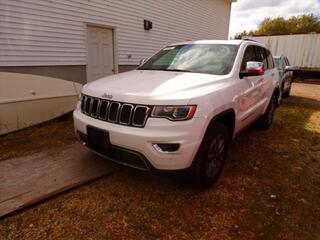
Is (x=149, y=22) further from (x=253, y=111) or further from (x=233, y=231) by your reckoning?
(x=233, y=231)

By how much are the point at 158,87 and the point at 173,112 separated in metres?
0.43

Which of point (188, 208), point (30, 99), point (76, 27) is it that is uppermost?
point (76, 27)

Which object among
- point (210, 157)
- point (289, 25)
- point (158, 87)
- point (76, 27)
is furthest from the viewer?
point (289, 25)

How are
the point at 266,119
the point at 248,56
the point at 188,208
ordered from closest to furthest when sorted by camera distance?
the point at 188,208 → the point at 248,56 → the point at 266,119

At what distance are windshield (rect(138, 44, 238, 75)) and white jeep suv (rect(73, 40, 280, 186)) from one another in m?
0.01

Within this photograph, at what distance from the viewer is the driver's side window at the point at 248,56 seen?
11.5ft

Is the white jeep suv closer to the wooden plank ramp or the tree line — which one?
the wooden plank ramp

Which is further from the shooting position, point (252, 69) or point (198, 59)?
point (198, 59)

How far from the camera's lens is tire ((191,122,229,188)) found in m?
2.52

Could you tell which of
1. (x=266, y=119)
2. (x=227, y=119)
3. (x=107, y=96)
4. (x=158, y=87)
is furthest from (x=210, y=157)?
(x=266, y=119)

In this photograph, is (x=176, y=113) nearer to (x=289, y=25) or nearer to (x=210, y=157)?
(x=210, y=157)

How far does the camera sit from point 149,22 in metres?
9.45

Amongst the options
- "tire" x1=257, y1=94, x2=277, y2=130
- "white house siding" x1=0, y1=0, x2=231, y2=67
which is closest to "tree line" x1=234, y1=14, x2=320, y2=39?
"white house siding" x1=0, y1=0, x2=231, y2=67

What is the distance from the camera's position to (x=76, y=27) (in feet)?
23.2
